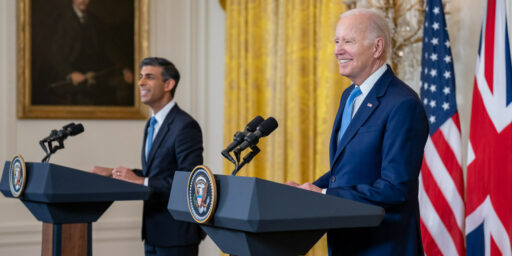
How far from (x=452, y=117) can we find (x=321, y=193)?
2.35 m

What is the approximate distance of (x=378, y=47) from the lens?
2816mm

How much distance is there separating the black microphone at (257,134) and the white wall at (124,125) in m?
4.86

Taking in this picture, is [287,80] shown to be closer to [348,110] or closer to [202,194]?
[348,110]

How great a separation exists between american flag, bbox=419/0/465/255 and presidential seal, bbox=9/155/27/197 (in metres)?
2.53

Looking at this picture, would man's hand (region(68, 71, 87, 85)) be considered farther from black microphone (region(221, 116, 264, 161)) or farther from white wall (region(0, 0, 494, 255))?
black microphone (region(221, 116, 264, 161))

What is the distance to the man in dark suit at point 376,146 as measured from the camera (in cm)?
257

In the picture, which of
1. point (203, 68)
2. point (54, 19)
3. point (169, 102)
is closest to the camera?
point (169, 102)

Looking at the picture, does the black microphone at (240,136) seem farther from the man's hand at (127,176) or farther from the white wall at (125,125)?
the white wall at (125,125)

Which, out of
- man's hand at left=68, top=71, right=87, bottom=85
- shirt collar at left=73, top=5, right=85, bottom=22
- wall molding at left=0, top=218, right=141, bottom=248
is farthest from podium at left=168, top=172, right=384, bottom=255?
shirt collar at left=73, top=5, right=85, bottom=22

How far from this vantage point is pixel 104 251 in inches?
279

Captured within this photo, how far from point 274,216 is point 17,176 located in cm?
232

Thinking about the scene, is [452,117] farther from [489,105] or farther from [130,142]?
[130,142]

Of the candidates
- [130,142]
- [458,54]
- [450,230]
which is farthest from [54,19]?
[450,230]

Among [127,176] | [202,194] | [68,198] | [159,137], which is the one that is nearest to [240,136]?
[202,194]
